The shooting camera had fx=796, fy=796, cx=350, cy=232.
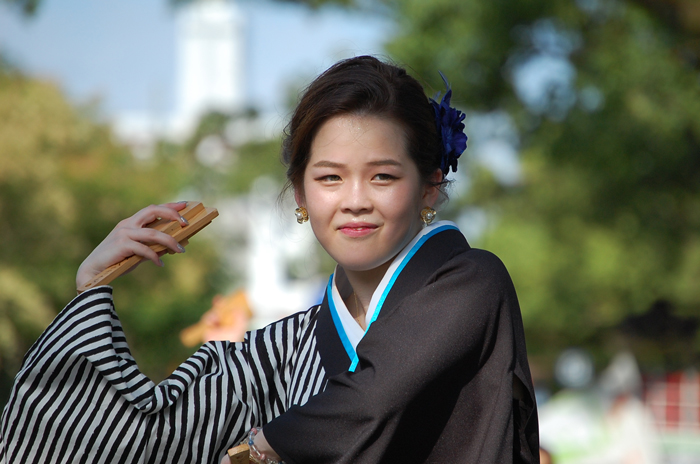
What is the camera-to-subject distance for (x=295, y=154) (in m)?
1.44

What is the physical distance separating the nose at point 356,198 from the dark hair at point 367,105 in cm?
11

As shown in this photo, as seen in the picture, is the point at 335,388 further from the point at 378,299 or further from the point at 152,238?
the point at 152,238

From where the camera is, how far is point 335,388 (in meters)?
1.20

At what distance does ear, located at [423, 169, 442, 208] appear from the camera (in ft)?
4.71

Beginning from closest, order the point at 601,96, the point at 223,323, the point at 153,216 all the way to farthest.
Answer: the point at 153,216 → the point at 223,323 → the point at 601,96

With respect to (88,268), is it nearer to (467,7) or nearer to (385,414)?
(385,414)

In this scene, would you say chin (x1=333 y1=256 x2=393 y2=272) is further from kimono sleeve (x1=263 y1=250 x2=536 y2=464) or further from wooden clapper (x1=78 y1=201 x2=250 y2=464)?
wooden clapper (x1=78 y1=201 x2=250 y2=464)

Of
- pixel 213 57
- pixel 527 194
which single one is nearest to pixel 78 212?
pixel 527 194

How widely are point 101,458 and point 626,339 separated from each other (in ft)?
44.4

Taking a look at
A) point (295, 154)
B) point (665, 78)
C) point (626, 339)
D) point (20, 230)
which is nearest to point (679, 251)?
point (665, 78)

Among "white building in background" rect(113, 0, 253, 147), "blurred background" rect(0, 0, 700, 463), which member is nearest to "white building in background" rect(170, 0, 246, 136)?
"white building in background" rect(113, 0, 253, 147)

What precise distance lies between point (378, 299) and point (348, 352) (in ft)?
0.35

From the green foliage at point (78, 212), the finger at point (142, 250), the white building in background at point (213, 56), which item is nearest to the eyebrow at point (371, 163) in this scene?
the finger at point (142, 250)

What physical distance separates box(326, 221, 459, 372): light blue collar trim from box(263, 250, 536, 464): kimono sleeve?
0.33 ft
